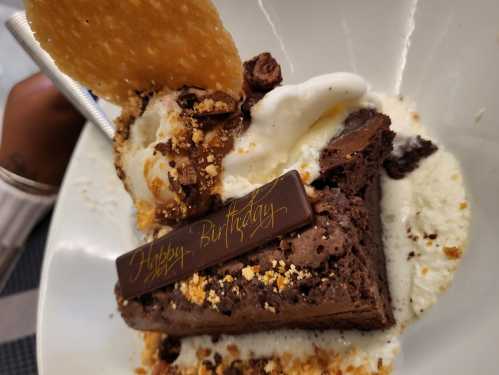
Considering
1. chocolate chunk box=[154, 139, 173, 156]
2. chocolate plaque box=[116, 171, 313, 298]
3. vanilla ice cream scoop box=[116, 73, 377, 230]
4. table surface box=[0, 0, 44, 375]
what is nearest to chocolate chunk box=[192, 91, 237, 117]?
vanilla ice cream scoop box=[116, 73, 377, 230]

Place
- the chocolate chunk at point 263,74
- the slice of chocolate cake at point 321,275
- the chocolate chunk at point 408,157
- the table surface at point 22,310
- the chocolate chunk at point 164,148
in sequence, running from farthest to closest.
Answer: the table surface at point 22,310, the chocolate chunk at point 408,157, the chocolate chunk at point 263,74, the chocolate chunk at point 164,148, the slice of chocolate cake at point 321,275

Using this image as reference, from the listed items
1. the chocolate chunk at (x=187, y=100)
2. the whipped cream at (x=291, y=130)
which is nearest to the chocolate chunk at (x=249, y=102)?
the whipped cream at (x=291, y=130)

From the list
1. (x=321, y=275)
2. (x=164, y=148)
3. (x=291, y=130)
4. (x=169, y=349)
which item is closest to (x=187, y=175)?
(x=164, y=148)

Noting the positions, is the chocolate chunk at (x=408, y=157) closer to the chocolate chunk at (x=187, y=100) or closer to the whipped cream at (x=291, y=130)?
the whipped cream at (x=291, y=130)

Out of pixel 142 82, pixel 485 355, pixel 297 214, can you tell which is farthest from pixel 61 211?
pixel 485 355

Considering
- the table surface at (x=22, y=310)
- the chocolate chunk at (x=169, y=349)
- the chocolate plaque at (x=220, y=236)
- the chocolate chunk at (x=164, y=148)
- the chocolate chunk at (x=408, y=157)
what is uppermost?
the chocolate chunk at (x=164, y=148)

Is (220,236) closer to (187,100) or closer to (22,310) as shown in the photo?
(187,100)
